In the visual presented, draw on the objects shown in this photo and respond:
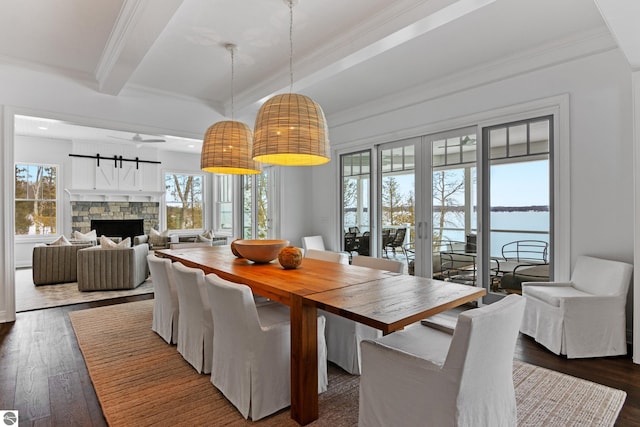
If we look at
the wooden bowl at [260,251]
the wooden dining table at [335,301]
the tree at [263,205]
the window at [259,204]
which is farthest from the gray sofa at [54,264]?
the wooden dining table at [335,301]

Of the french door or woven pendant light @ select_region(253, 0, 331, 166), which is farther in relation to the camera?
the french door

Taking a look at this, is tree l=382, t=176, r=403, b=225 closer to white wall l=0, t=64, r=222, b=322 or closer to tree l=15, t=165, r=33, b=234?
white wall l=0, t=64, r=222, b=322

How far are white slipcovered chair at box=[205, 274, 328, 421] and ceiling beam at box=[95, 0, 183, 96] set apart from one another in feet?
6.33

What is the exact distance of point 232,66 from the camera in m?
3.79

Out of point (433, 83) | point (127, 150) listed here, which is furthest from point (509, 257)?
point (127, 150)

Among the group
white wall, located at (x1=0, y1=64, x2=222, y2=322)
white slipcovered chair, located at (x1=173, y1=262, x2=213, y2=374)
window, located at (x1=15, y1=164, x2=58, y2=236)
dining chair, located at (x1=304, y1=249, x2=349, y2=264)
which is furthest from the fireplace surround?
white slipcovered chair, located at (x1=173, y1=262, x2=213, y2=374)

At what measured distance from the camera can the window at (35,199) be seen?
7383mm

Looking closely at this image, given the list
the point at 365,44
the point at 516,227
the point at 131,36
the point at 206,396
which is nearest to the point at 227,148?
the point at 131,36

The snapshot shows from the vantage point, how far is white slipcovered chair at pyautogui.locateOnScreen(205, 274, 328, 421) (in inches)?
74.6

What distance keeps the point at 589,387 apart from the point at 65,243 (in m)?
6.89

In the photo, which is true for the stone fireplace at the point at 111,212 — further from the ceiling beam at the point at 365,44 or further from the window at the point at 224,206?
the ceiling beam at the point at 365,44

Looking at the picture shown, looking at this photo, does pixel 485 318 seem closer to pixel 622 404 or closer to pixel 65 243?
pixel 622 404

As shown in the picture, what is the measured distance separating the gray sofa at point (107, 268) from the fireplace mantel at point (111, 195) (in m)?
3.57

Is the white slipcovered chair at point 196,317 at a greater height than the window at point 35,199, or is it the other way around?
the window at point 35,199
